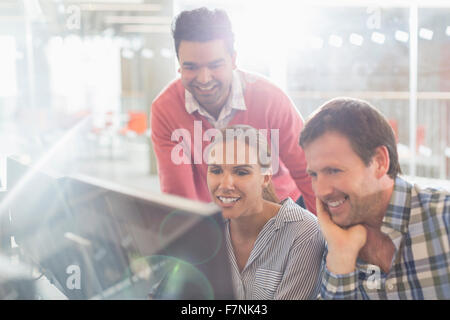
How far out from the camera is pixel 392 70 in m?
2.54

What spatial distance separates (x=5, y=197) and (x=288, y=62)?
204 centimetres

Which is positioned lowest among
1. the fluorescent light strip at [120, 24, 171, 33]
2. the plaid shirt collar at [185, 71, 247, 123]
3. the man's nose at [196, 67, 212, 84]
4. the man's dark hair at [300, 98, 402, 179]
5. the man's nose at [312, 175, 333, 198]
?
the man's nose at [312, 175, 333, 198]

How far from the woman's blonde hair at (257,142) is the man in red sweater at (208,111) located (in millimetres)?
106

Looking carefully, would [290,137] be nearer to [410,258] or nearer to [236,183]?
[236,183]

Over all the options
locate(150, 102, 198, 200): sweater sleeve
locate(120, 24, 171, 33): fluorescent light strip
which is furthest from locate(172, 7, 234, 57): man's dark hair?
locate(120, 24, 171, 33): fluorescent light strip

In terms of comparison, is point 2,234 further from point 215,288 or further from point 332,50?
point 332,50

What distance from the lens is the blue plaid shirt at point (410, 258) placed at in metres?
0.87

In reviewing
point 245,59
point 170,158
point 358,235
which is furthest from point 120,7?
point 358,235

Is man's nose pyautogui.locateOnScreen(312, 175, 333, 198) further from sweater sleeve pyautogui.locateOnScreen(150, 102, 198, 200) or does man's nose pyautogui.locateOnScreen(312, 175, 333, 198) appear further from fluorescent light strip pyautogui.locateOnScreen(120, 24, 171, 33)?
fluorescent light strip pyautogui.locateOnScreen(120, 24, 171, 33)

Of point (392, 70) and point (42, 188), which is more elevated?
point (392, 70)

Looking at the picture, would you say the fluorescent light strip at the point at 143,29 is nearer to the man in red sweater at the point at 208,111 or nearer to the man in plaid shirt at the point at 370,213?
the man in red sweater at the point at 208,111

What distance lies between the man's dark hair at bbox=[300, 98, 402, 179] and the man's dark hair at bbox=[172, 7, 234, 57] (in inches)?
18.0

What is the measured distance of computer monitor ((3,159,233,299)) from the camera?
0.54 m
